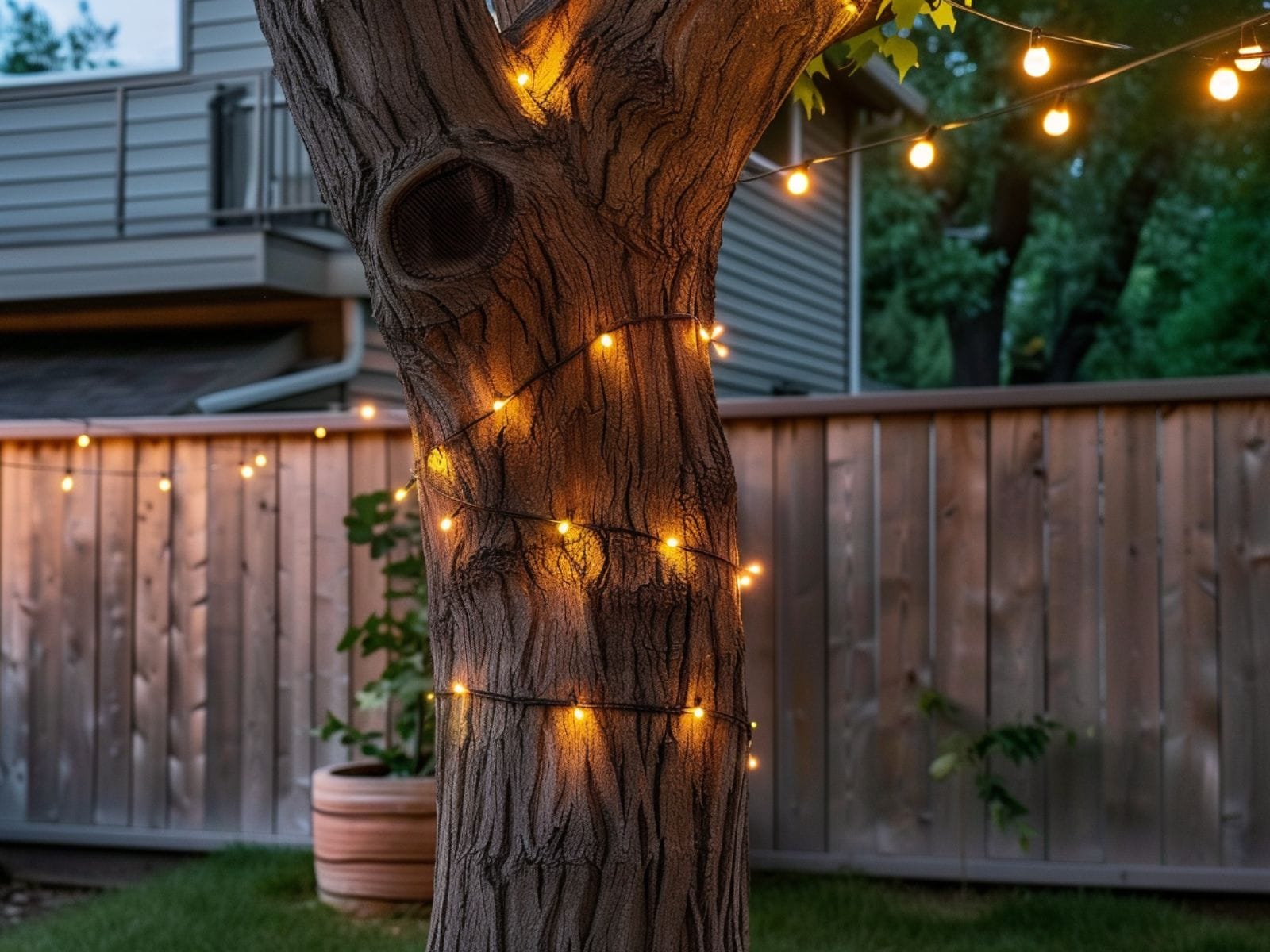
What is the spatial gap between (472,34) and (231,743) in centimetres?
369

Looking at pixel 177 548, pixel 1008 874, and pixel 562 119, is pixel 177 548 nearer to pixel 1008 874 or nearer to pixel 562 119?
pixel 1008 874

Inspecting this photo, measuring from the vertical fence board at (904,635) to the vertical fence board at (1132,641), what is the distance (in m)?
0.56

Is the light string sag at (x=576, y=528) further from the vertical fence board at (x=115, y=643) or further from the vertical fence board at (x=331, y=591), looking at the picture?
the vertical fence board at (x=115, y=643)

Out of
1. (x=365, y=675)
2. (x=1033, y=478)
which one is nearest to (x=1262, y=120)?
(x=1033, y=478)

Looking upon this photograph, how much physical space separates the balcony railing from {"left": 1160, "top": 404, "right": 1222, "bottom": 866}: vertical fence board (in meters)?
5.26

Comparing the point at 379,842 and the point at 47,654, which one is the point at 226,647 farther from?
the point at 379,842

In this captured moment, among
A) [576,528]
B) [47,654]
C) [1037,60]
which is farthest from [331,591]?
[1037,60]

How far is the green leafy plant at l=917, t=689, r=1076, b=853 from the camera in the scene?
4203 mm

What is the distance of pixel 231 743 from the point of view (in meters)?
5.16

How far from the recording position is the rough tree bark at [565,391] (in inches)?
82.6

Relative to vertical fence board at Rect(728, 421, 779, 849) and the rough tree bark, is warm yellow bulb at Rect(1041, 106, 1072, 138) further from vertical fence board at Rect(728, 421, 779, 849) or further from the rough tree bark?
vertical fence board at Rect(728, 421, 779, 849)

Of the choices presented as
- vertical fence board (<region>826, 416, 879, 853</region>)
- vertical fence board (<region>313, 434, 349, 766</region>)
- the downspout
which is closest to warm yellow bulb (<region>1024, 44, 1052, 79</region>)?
vertical fence board (<region>826, 416, 879, 853</region>)

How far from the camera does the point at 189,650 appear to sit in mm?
5211

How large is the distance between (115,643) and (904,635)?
2.94 meters
